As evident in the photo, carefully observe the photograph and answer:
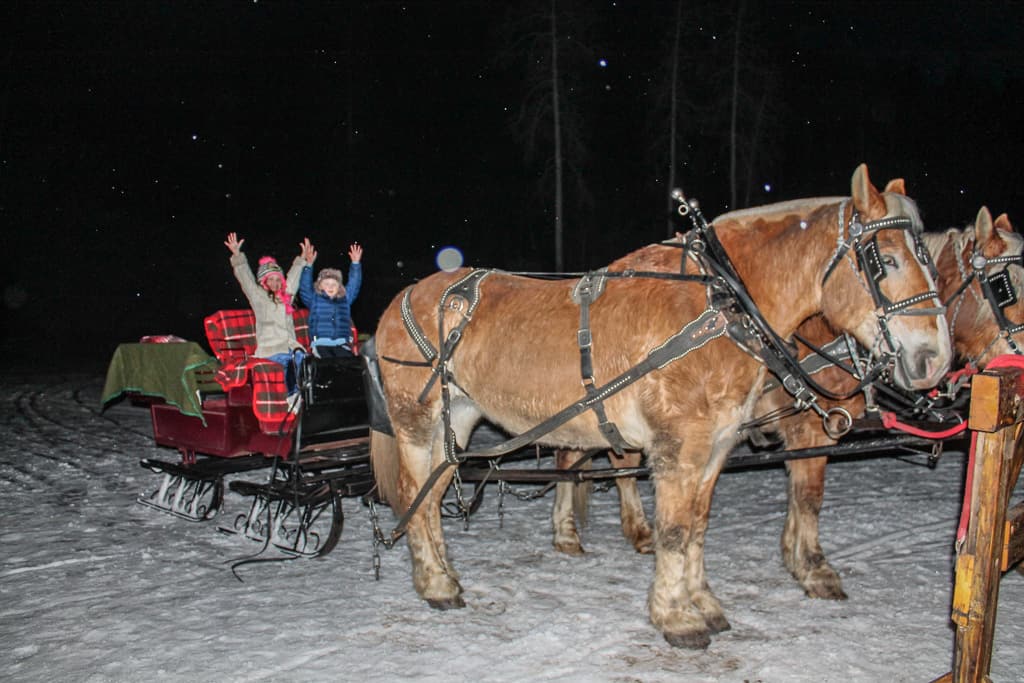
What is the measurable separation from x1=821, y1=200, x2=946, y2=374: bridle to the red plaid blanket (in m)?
3.96

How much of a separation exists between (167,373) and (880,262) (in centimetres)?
546

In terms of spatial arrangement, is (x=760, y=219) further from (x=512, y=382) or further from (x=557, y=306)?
(x=512, y=382)

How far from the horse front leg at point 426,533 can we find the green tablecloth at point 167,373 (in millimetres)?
2170

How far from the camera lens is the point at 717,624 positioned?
A: 14.6 ft

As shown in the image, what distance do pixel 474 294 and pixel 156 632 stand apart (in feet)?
8.59

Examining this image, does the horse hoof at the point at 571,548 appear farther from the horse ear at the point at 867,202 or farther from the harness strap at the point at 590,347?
the horse ear at the point at 867,202

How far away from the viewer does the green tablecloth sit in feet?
21.1

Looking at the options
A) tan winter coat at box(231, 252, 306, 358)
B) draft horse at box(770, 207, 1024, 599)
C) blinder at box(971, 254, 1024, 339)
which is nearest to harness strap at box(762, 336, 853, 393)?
draft horse at box(770, 207, 1024, 599)

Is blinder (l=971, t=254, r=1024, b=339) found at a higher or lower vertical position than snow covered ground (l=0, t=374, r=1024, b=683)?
higher

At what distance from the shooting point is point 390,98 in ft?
109

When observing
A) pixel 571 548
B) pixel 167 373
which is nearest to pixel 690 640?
pixel 571 548

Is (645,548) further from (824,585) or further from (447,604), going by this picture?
(447,604)

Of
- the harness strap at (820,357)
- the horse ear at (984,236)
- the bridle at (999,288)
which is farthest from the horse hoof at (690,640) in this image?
the horse ear at (984,236)

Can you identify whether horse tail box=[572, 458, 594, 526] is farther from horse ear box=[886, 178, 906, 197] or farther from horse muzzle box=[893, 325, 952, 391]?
horse ear box=[886, 178, 906, 197]
